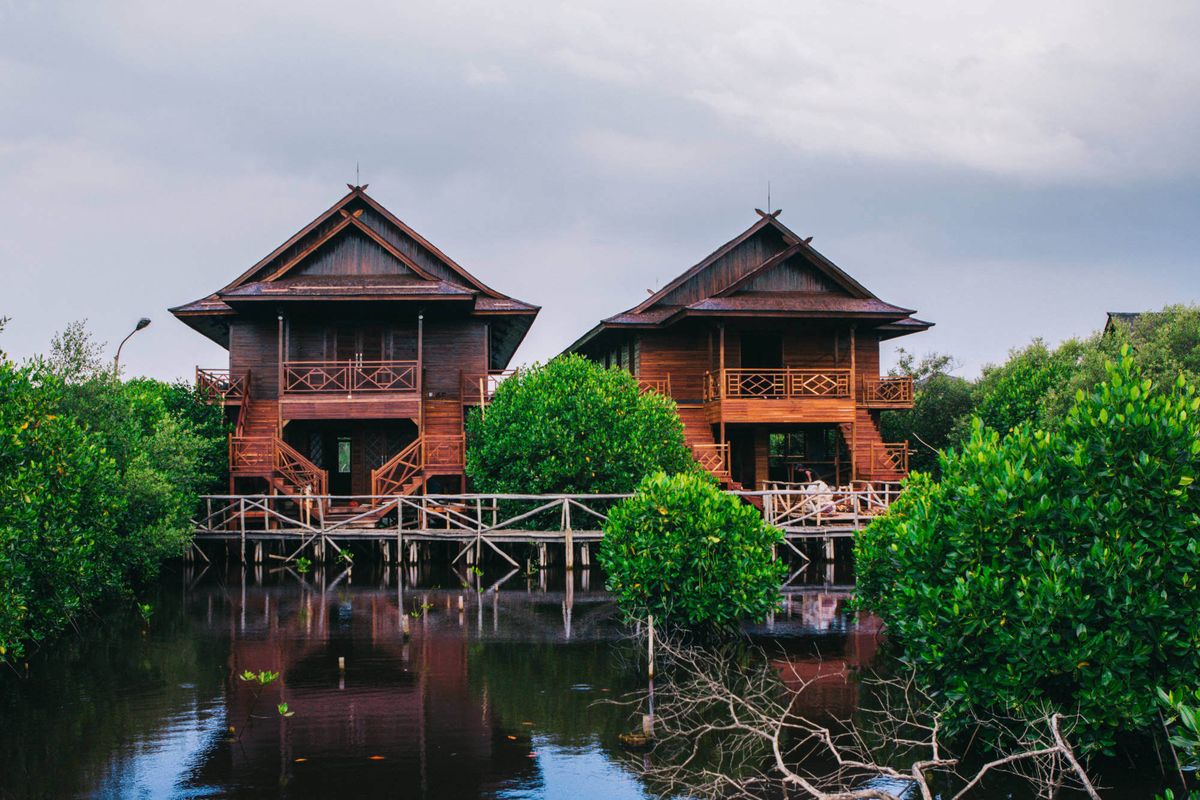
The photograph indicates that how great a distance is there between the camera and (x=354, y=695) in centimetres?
1104

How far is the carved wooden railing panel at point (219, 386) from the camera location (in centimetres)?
2561

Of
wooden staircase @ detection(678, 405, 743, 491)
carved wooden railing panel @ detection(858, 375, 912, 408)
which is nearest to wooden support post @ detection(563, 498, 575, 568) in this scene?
wooden staircase @ detection(678, 405, 743, 491)

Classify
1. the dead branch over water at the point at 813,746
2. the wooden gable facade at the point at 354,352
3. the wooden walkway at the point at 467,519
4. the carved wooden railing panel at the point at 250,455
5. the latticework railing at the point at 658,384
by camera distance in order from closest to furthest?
the dead branch over water at the point at 813,746 < the wooden walkway at the point at 467,519 < the carved wooden railing panel at the point at 250,455 < the wooden gable facade at the point at 354,352 < the latticework railing at the point at 658,384

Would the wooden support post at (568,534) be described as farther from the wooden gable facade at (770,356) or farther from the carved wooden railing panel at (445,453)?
the wooden gable facade at (770,356)

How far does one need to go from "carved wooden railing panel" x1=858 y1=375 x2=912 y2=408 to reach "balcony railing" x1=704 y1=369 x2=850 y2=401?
7.41 feet

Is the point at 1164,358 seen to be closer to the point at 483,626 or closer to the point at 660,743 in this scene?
the point at 483,626

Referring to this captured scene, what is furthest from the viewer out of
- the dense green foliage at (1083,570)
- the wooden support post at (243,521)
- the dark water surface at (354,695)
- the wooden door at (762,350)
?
the wooden door at (762,350)

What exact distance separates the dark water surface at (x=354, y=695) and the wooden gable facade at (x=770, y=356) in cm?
881

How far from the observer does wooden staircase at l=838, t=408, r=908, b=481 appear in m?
27.5

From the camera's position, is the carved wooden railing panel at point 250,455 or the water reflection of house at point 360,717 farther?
the carved wooden railing panel at point 250,455

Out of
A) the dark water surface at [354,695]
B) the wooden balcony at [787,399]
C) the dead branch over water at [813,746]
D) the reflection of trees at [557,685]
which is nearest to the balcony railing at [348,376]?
the dark water surface at [354,695]

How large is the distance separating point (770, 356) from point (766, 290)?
2349mm

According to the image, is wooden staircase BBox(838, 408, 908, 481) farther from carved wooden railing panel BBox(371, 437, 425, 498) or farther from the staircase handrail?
the staircase handrail

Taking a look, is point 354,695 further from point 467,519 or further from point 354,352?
point 354,352
